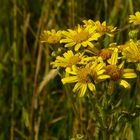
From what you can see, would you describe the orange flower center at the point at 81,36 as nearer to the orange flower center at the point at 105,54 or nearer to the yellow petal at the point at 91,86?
the orange flower center at the point at 105,54

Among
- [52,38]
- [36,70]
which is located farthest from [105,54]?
[36,70]

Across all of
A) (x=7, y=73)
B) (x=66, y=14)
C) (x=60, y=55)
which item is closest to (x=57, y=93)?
(x=7, y=73)

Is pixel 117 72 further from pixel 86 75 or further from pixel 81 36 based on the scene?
pixel 81 36

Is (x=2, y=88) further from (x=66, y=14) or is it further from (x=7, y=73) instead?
(x=66, y=14)

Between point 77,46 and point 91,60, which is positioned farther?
point 77,46

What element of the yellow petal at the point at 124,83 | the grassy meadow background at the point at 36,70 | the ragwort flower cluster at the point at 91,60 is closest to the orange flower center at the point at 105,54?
the ragwort flower cluster at the point at 91,60

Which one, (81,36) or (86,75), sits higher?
(81,36)

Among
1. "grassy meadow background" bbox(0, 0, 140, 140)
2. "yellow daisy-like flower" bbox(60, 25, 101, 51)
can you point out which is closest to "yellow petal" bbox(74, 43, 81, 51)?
"yellow daisy-like flower" bbox(60, 25, 101, 51)
